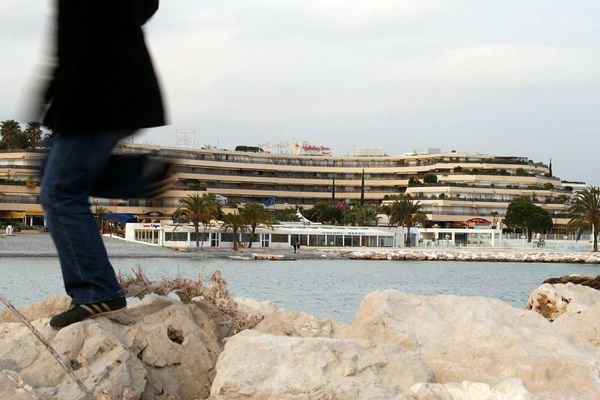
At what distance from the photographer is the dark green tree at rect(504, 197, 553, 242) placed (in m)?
120

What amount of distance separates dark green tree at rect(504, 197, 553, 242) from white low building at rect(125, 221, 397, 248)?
19.6 metres

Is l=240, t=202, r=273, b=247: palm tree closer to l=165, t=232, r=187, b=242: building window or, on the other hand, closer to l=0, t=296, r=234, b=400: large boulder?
l=165, t=232, r=187, b=242: building window

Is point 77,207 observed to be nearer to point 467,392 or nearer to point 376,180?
point 467,392

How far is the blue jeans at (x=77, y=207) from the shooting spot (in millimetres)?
4535

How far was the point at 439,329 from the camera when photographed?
5.62 m

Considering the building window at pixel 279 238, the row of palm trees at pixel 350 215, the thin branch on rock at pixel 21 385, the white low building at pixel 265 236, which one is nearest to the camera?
the thin branch on rock at pixel 21 385

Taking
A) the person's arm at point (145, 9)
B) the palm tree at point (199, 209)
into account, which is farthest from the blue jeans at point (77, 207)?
the palm tree at point (199, 209)

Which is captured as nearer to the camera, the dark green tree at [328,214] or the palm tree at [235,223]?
the palm tree at [235,223]

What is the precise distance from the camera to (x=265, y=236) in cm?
9706

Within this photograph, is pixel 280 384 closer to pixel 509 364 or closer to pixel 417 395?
pixel 417 395

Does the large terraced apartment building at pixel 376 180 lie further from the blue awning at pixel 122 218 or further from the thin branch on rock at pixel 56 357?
the thin branch on rock at pixel 56 357

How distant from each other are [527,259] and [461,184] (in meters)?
44.5

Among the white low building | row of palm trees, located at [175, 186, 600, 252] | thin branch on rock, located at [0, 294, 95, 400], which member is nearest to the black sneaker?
thin branch on rock, located at [0, 294, 95, 400]

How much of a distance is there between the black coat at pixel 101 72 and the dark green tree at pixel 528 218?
11694 centimetres
